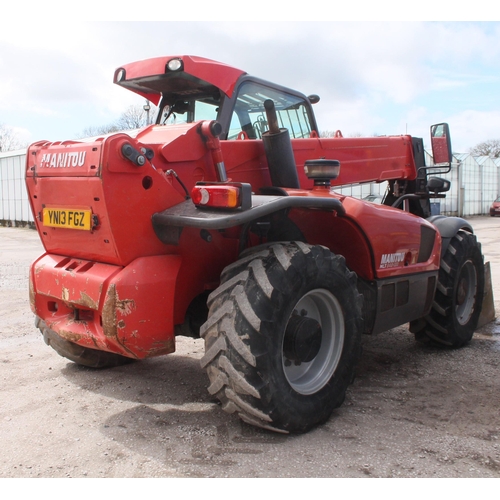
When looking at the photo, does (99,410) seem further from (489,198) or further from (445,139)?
(489,198)

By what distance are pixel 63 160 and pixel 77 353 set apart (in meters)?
1.68

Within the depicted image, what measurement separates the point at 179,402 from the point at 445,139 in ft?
12.7

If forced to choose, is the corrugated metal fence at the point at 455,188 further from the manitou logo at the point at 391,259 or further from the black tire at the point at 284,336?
the black tire at the point at 284,336

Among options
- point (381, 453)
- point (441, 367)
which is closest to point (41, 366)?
point (381, 453)

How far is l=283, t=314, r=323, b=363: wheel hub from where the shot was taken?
3473 millimetres

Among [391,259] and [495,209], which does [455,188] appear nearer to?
[495,209]

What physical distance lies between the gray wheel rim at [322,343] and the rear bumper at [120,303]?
849mm

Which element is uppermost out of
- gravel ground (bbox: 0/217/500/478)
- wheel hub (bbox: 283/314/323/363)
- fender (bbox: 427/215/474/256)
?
fender (bbox: 427/215/474/256)

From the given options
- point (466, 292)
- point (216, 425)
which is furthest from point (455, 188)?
point (216, 425)

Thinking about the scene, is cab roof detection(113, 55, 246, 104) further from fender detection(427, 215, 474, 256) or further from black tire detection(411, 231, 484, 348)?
black tire detection(411, 231, 484, 348)

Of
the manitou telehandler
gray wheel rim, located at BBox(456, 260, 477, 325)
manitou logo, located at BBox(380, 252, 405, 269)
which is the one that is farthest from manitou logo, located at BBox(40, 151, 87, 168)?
gray wheel rim, located at BBox(456, 260, 477, 325)

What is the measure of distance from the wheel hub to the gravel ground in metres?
0.48

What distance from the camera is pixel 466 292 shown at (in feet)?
18.9

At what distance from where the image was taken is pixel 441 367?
485 centimetres
